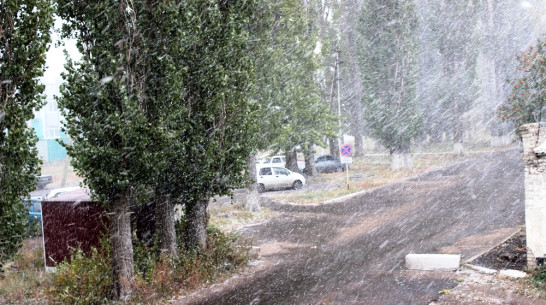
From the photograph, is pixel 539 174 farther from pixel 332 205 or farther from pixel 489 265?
pixel 332 205

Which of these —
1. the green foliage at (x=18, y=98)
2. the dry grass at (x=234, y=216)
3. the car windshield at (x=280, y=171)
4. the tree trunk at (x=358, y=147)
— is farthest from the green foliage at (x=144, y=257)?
the tree trunk at (x=358, y=147)

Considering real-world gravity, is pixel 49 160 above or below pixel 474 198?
above

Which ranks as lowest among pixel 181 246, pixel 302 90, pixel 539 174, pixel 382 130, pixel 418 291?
pixel 418 291

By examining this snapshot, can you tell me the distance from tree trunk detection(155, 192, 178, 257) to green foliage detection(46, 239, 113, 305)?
4.08 ft

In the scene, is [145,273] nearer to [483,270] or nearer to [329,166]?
[483,270]

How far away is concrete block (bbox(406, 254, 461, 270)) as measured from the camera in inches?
405

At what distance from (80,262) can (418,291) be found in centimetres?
677

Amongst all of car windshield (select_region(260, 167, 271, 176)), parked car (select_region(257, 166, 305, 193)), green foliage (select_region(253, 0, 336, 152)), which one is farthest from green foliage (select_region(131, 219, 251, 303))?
car windshield (select_region(260, 167, 271, 176))

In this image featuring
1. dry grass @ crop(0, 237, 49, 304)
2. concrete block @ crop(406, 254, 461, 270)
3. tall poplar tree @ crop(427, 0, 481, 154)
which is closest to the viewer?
dry grass @ crop(0, 237, 49, 304)

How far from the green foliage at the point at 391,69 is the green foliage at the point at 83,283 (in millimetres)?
24705

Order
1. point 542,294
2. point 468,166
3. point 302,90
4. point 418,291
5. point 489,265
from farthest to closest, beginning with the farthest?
point 468,166, point 302,90, point 489,265, point 418,291, point 542,294

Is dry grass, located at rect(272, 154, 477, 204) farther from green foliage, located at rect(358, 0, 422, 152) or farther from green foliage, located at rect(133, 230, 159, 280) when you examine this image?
green foliage, located at rect(133, 230, 159, 280)

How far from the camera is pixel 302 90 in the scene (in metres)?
22.8

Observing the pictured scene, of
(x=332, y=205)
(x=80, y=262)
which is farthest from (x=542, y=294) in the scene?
(x=332, y=205)
